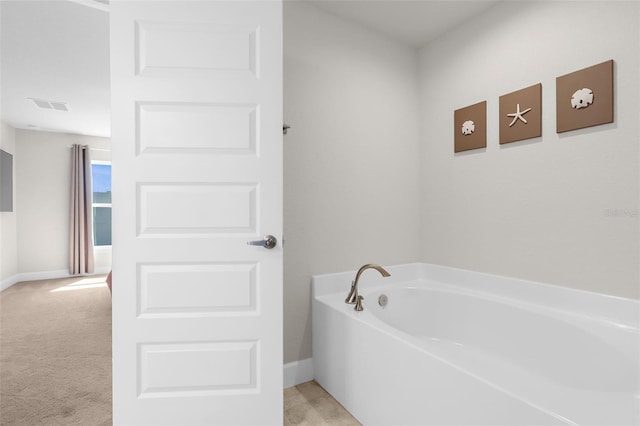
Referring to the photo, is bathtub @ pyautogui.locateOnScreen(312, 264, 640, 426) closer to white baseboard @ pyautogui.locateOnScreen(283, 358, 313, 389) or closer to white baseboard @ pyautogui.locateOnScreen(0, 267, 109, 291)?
white baseboard @ pyautogui.locateOnScreen(283, 358, 313, 389)

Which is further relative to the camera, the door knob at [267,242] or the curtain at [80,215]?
the curtain at [80,215]

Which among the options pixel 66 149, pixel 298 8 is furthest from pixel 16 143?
pixel 298 8

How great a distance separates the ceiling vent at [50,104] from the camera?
4.07 metres

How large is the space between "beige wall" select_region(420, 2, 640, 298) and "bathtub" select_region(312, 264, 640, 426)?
155 millimetres

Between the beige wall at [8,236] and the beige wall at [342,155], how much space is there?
5.08m

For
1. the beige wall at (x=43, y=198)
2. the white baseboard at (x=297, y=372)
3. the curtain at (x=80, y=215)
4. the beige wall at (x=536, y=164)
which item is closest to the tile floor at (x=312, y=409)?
the white baseboard at (x=297, y=372)

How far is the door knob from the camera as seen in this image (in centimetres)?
153

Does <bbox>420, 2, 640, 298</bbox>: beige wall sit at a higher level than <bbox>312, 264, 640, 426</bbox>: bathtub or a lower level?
higher

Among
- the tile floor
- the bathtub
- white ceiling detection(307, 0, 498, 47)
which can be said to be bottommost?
the tile floor

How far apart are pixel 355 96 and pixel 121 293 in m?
1.87

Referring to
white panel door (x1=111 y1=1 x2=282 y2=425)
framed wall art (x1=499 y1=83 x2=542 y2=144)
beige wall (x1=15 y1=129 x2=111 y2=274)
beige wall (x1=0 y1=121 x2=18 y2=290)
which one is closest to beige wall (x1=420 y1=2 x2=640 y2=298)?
framed wall art (x1=499 y1=83 x2=542 y2=144)

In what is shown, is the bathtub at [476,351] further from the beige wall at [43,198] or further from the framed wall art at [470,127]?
the beige wall at [43,198]

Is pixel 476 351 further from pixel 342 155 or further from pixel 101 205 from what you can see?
pixel 101 205

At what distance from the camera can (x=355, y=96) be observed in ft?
7.83
